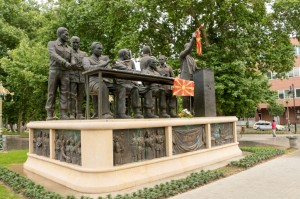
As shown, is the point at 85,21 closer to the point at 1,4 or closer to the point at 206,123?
the point at 1,4

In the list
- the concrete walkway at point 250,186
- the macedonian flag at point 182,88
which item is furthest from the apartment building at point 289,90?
the concrete walkway at point 250,186

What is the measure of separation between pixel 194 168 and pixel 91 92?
401 cm

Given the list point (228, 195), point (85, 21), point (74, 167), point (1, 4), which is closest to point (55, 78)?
point (74, 167)

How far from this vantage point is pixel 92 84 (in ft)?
29.5

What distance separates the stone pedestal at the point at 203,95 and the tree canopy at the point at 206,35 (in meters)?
7.54

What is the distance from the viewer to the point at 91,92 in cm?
903

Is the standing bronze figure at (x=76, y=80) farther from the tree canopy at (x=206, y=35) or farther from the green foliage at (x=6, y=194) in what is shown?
the tree canopy at (x=206, y=35)

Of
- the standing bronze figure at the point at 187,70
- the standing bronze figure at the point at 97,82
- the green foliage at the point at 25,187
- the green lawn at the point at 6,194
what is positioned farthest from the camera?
the standing bronze figure at the point at 187,70

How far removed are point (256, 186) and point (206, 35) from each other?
16.0m

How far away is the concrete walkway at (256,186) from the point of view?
693 centimetres

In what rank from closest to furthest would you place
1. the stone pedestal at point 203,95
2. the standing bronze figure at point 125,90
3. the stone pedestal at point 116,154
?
1. the stone pedestal at point 116,154
2. the standing bronze figure at point 125,90
3. the stone pedestal at point 203,95

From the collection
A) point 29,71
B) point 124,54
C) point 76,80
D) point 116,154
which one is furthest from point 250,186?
point 29,71

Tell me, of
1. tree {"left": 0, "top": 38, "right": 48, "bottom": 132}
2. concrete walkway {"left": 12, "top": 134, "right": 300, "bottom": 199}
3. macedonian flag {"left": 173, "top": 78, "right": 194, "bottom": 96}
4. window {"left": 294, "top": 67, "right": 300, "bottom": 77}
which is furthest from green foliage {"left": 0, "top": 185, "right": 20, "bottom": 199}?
window {"left": 294, "top": 67, "right": 300, "bottom": 77}

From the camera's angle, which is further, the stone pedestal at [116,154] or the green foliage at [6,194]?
the stone pedestal at [116,154]
